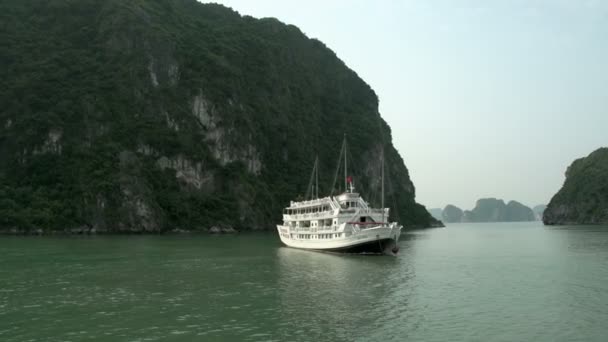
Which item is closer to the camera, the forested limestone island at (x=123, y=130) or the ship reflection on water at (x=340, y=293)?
the ship reflection on water at (x=340, y=293)

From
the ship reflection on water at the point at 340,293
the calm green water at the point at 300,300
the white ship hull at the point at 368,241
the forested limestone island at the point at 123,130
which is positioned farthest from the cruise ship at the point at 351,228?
the forested limestone island at the point at 123,130

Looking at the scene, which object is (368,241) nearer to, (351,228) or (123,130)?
(351,228)

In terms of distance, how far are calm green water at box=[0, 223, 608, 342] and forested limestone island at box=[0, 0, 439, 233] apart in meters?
80.2

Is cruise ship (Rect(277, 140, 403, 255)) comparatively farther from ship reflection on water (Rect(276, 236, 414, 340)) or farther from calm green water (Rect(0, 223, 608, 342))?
calm green water (Rect(0, 223, 608, 342))

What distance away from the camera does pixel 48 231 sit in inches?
4815

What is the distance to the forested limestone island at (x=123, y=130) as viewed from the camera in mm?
135000

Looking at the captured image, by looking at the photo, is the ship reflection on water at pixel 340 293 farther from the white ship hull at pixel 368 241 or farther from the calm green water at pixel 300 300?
the white ship hull at pixel 368 241

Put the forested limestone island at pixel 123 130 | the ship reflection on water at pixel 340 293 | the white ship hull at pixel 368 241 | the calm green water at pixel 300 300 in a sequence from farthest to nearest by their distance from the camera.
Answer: the forested limestone island at pixel 123 130
the white ship hull at pixel 368 241
the ship reflection on water at pixel 340 293
the calm green water at pixel 300 300

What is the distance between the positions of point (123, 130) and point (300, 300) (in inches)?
5199

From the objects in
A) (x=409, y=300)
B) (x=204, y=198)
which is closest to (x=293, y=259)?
(x=409, y=300)

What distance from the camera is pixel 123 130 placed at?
154 m

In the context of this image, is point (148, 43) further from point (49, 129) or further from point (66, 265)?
point (66, 265)

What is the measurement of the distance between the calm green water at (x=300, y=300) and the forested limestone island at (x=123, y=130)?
263 ft

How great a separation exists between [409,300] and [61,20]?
175m
